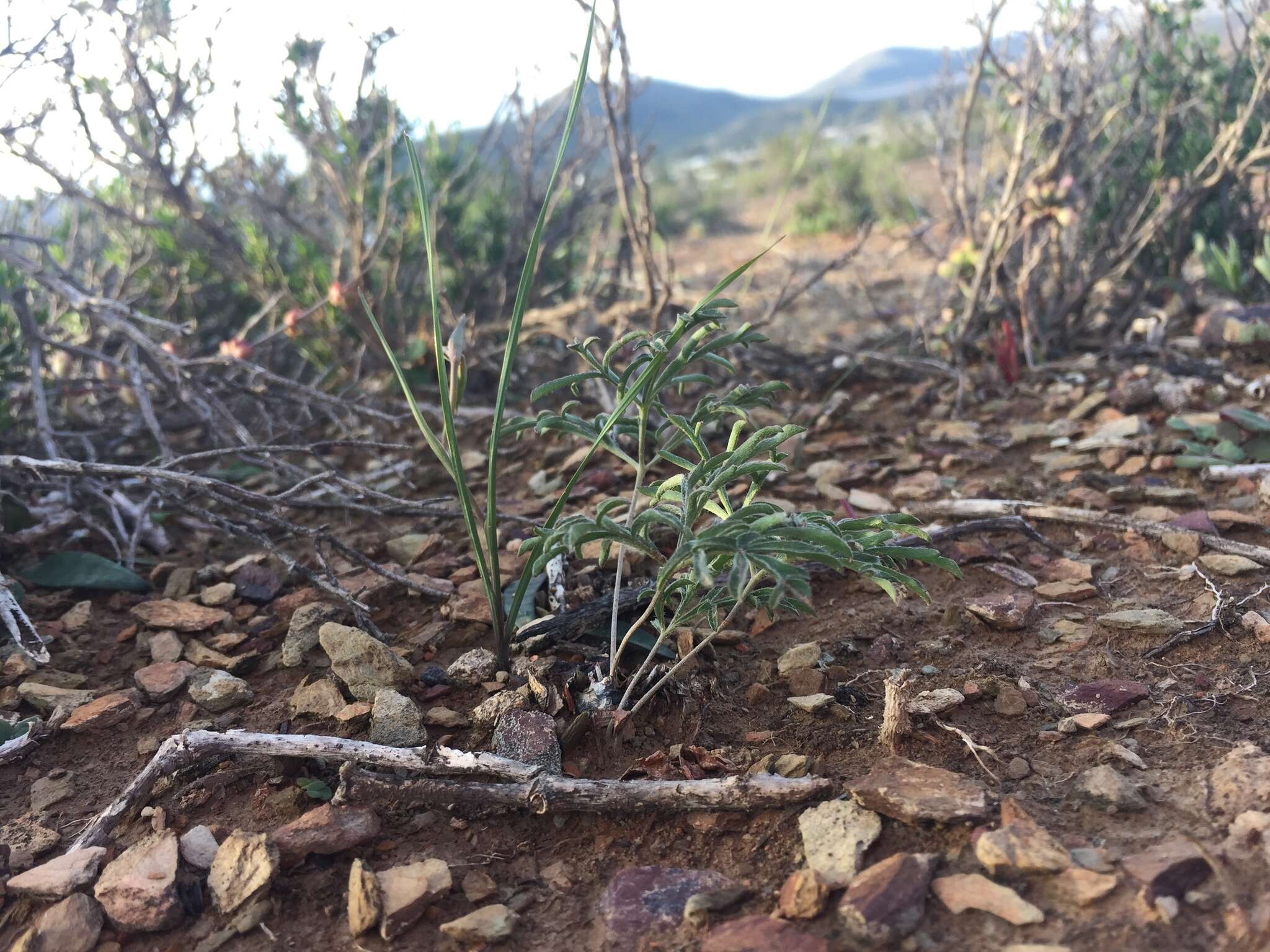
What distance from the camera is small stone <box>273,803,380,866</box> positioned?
1382 millimetres

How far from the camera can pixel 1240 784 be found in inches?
50.3

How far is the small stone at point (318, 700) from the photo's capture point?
1.70 metres

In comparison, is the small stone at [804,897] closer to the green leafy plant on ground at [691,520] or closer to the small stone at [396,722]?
the green leafy plant on ground at [691,520]

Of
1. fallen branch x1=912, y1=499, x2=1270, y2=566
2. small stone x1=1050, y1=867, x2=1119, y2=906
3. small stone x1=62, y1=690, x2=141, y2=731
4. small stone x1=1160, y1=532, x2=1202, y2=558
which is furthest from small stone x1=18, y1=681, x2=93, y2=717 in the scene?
small stone x1=1160, y1=532, x2=1202, y2=558

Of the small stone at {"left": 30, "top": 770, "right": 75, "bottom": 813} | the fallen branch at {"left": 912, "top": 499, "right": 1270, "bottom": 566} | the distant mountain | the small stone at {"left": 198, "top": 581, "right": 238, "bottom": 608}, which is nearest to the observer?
the small stone at {"left": 30, "top": 770, "right": 75, "bottom": 813}

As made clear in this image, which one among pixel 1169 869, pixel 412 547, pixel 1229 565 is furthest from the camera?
pixel 412 547

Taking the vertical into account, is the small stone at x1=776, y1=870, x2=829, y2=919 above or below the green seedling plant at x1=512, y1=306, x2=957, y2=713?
below

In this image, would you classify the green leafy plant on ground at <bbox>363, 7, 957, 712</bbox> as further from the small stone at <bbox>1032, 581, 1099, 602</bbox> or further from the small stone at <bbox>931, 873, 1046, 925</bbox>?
the small stone at <bbox>1032, 581, 1099, 602</bbox>

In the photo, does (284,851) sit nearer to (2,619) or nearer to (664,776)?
(664,776)

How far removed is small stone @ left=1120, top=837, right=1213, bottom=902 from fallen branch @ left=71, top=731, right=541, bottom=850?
2.57 feet

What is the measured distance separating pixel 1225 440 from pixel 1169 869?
177cm

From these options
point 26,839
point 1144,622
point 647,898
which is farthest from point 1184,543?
point 26,839

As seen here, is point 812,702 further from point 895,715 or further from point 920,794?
point 920,794

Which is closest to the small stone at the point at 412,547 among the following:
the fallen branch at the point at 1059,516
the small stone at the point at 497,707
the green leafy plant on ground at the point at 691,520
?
the green leafy plant on ground at the point at 691,520
